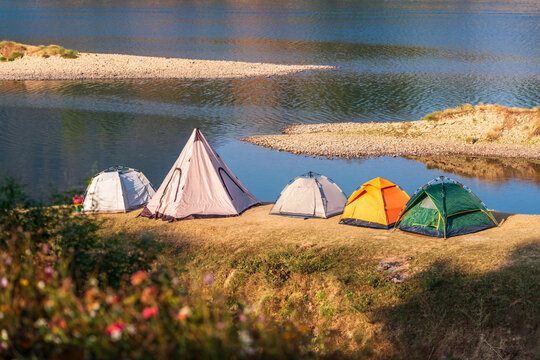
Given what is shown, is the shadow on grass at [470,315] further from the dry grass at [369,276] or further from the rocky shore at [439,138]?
the rocky shore at [439,138]

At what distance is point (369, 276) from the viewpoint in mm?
16344

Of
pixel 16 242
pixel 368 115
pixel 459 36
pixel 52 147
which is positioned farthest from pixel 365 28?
pixel 16 242

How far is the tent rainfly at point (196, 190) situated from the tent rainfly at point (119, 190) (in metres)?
1.33

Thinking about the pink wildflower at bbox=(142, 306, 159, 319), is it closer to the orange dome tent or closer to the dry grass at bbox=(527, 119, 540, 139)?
the orange dome tent

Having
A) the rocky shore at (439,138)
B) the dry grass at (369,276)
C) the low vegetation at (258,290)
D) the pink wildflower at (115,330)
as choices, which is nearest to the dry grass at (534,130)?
the rocky shore at (439,138)

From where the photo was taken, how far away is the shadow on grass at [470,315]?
1359 cm

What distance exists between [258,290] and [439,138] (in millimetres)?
28615

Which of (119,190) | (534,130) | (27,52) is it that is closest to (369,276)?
(119,190)

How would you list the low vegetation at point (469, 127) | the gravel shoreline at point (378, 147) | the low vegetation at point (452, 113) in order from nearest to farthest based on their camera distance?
the gravel shoreline at point (378, 147) → the low vegetation at point (469, 127) → the low vegetation at point (452, 113)

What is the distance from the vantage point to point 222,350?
681 centimetres

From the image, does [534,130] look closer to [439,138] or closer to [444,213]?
[439,138]

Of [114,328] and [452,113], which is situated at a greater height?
[452,113]

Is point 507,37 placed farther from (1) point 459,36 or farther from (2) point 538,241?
(2) point 538,241

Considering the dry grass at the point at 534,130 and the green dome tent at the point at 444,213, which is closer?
the green dome tent at the point at 444,213
